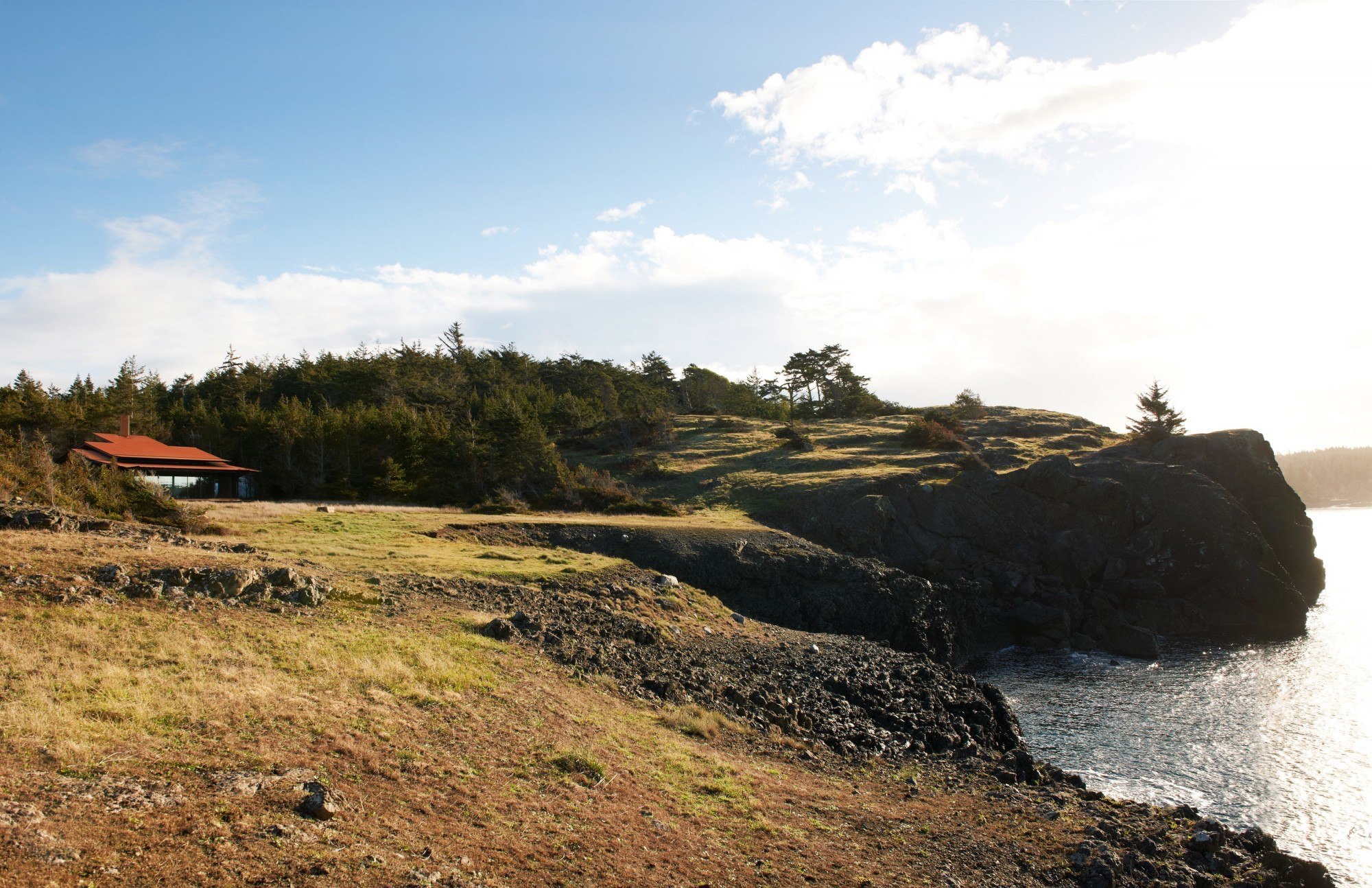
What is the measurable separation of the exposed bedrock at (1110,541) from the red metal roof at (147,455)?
137ft

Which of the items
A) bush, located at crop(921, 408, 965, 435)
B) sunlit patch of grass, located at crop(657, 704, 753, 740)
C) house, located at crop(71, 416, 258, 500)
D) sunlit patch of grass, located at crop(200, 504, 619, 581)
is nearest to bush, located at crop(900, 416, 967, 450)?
bush, located at crop(921, 408, 965, 435)

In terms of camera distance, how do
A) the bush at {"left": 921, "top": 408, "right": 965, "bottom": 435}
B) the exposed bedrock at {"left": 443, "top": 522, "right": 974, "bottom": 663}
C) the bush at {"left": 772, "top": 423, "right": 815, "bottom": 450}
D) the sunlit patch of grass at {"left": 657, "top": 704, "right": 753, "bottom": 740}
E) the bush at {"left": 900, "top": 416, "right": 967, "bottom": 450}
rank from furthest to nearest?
the bush at {"left": 921, "top": 408, "right": 965, "bottom": 435} < the bush at {"left": 772, "top": 423, "right": 815, "bottom": 450} < the bush at {"left": 900, "top": 416, "right": 967, "bottom": 450} < the exposed bedrock at {"left": 443, "top": 522, "right": 974, "bottom": 663} < the sunlit patch of grass at {"left": 657, "top": 704, "right": 753, "bottom": 740}

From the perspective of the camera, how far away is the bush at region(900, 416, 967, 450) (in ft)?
220

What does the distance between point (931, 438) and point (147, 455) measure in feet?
208

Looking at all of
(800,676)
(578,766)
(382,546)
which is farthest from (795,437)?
(578,766)

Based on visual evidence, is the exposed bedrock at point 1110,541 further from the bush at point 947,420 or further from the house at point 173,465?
the house at point 173,465

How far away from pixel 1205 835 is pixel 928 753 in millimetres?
5826

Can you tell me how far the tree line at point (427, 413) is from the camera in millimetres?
56719

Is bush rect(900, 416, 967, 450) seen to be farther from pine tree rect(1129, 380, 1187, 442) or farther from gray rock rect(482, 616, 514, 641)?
gray rock rect(482, 616, 514, 641)

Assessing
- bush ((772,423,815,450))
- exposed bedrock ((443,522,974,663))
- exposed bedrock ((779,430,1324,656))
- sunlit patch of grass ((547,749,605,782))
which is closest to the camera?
sunlit patch of grass ((547,749,605,782))

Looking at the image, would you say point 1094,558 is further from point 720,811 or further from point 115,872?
point 115,872

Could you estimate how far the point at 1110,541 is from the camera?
158 feet

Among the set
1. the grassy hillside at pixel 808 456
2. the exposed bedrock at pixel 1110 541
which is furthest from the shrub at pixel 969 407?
the exposed bedrock at pixel 1110 541

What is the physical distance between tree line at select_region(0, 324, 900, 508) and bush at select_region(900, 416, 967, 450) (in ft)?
82.8
